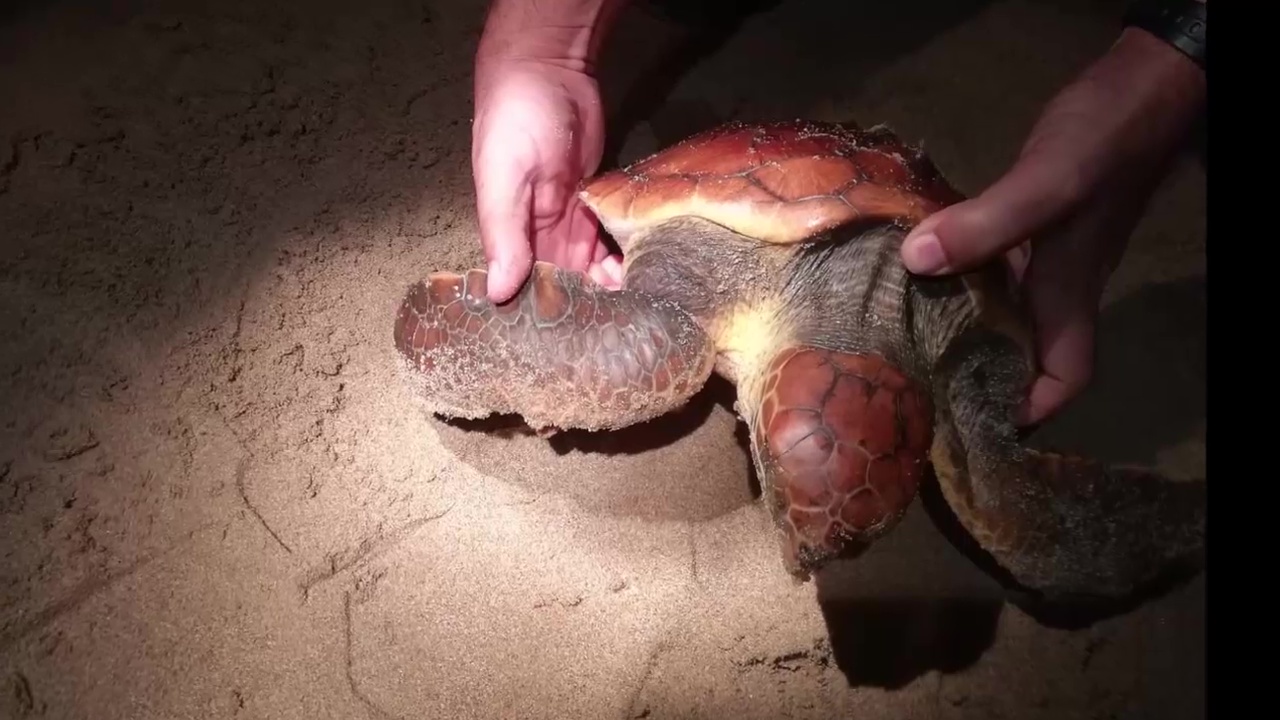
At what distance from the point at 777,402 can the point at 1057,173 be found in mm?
512

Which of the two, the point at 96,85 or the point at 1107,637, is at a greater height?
the point at 96,85

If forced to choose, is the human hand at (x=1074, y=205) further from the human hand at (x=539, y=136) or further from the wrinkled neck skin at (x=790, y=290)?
the human hand at (x=539, y=136)

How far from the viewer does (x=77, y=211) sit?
143 cm

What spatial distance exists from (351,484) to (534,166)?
68 centimetres

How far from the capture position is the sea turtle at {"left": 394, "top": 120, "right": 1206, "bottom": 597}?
40.8 inches

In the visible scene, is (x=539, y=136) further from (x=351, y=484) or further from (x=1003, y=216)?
(x=1003, y=216)

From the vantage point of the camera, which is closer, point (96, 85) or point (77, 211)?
point (77, 211)

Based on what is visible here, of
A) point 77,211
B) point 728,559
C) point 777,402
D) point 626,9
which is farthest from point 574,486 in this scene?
point 626,9

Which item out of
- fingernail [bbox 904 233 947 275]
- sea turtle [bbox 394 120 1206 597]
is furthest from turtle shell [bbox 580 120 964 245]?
fingernail [bbox 904 233 947 275]

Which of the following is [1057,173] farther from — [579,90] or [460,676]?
[460,676]

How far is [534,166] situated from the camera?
1462 millimetres

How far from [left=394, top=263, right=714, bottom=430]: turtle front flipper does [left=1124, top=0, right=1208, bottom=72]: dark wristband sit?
0.73 meters

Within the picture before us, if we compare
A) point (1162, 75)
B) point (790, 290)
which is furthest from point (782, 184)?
point (1162, 75)

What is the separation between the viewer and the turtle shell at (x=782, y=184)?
4.16ft
